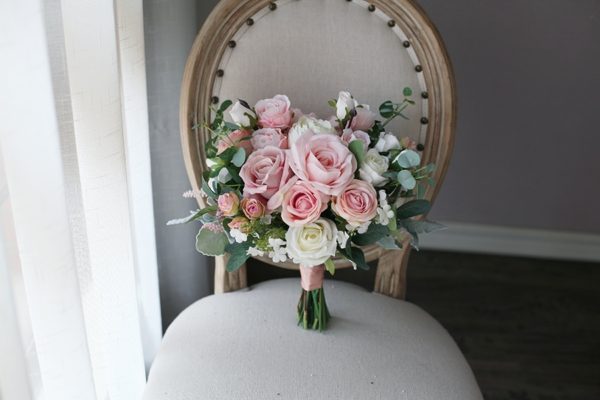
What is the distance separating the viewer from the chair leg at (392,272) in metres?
1.06

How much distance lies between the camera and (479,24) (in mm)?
1562

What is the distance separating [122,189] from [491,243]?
1262 mm

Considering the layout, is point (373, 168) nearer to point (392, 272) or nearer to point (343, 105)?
point (343, 105)

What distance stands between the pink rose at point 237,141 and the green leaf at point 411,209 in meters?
0.22

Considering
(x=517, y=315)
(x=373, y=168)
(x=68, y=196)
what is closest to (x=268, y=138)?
(x=373, y=168)

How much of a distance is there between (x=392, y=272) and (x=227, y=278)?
28cm

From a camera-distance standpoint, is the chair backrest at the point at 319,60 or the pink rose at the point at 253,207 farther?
the chair backrest at the point at 319,60

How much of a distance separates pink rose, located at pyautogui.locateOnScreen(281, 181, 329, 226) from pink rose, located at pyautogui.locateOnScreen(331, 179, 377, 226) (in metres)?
0.02

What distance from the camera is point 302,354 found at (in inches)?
35.5

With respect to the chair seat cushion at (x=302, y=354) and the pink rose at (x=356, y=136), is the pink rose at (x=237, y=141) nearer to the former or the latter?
the pink rose at (x=356, y=136)

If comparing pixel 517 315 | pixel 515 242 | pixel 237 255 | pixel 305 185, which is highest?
pixel 305 185

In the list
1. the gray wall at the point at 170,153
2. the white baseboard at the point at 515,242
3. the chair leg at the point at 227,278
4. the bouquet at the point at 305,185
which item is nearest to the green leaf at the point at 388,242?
the bouquet at the point at 305,185

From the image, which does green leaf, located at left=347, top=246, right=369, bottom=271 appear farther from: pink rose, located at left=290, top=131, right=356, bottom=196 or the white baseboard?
the white baseboard

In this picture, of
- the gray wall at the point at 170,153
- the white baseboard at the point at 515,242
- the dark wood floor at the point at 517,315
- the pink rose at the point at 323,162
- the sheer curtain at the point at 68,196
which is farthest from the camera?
the white baseboard at the point at 515,242
